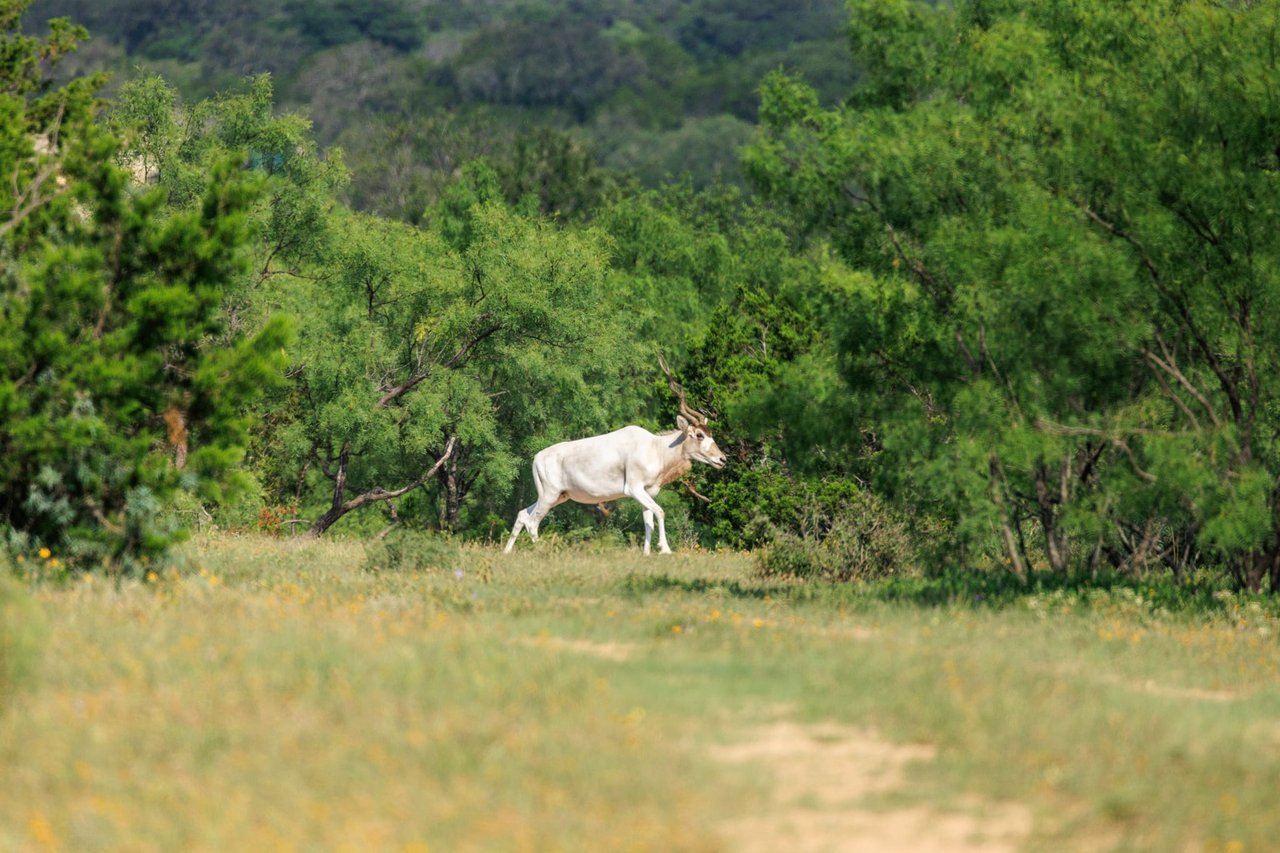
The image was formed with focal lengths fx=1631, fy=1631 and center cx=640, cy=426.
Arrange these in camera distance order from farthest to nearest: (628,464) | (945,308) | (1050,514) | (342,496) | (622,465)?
1. (342,496)
2. (622,465)
3. (628,464)
4. (1050,514)
5. (945,308)

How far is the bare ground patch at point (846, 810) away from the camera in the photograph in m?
8.90

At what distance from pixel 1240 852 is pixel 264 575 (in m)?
12.9

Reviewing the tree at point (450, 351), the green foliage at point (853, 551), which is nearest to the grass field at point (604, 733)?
the green foliage at point (853, 551)

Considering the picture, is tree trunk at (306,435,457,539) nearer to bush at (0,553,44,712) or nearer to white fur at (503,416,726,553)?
white fur at (503,416,726,553)

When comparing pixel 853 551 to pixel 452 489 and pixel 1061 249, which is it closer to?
pixel 1061 249

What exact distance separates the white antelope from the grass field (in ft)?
38.5

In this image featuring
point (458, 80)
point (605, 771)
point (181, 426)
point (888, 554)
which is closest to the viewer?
point (605, 771)

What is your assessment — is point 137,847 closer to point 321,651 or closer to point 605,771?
point 605,771

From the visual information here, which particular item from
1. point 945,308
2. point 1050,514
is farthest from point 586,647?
point 1050,514

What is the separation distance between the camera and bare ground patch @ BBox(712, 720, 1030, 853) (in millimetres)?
8898

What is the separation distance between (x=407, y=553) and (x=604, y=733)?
36.9 ft

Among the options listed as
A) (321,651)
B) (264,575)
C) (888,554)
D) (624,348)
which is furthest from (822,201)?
(624,348)

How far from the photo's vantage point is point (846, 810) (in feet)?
Result: 30.9

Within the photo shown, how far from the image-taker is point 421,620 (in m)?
15.1
